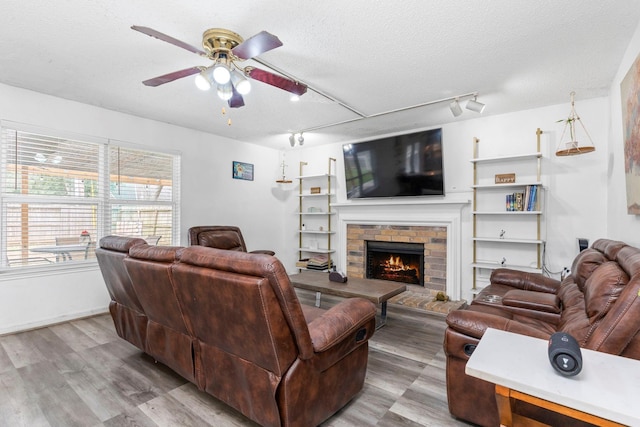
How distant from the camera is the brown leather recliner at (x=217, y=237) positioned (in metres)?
4.32

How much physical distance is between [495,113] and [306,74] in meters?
2.57

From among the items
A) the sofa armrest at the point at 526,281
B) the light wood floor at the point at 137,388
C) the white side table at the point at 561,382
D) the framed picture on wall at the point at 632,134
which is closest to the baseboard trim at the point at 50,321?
the light wood floor at the point at 137,388

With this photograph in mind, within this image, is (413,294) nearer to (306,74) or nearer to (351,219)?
(351,219)

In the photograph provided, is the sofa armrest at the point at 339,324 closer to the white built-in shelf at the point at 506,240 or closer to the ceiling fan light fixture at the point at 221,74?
→ the ceiling fan light fixture at the point at 221,74

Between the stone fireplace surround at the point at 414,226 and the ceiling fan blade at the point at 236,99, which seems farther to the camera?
the stone fireplace surround at the point at 414,226

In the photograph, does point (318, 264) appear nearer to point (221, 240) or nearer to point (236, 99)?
point (221, 240)

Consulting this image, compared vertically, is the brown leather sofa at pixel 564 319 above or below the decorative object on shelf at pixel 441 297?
above

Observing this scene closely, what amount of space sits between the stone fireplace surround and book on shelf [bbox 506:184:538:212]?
0.51 meters

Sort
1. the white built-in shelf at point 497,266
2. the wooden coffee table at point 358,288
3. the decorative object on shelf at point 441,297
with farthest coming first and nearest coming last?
the decorative object on shelf at point 441,297, the white built-in shelf at point 497,266, the wooden coffee table at point 358,288

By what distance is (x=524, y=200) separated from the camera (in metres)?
3.60

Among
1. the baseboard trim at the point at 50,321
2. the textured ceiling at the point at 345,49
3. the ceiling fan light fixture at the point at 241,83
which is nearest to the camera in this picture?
the textured ceiling at the point at 345,49

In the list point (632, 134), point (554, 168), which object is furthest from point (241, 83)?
point (554, 168)

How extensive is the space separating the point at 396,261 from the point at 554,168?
235cm

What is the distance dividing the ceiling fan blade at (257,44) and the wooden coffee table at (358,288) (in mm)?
1940
